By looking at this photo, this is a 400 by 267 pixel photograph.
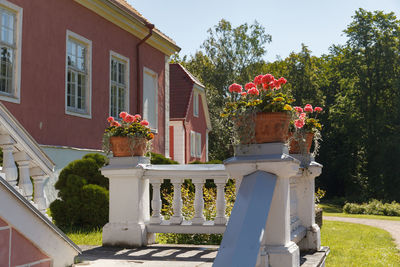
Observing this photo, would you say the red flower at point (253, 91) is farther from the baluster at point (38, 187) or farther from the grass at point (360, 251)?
the grass at point (360, 251)

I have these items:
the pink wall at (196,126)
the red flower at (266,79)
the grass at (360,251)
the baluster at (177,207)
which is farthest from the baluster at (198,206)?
the pink wall at (196,126)

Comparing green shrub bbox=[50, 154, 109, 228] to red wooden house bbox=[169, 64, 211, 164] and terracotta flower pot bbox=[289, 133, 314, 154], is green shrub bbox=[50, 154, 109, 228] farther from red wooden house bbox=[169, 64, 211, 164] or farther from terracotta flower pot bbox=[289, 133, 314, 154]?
red wooden house bbox=[169, 64, 211, 164]

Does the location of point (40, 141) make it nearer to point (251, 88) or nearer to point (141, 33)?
point (141, 33)

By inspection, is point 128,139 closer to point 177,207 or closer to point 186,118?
point 177,207

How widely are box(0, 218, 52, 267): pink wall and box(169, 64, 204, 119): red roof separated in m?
20.7

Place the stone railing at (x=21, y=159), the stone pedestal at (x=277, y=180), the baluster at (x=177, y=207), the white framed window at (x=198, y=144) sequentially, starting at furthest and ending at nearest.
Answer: the white framed window at (x=198, y=144) → the baluster at (x=177, y=207) → the stone pedestal at (x=277, y=180) → the stone railing at (x=21, y=159)

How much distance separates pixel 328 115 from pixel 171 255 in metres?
36.6

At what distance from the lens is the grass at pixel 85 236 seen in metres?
6.72

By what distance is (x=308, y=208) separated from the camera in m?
5.57

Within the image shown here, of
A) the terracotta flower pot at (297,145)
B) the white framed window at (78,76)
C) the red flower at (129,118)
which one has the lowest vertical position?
the terracotta flower pot at (297,145)

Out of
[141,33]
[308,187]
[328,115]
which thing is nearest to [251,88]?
[308,187]

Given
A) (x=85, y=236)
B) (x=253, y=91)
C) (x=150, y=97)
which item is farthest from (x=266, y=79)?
(x=150, y=97)

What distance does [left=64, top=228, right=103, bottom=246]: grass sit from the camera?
6.72 meters

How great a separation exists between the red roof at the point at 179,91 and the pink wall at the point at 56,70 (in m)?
10.9
